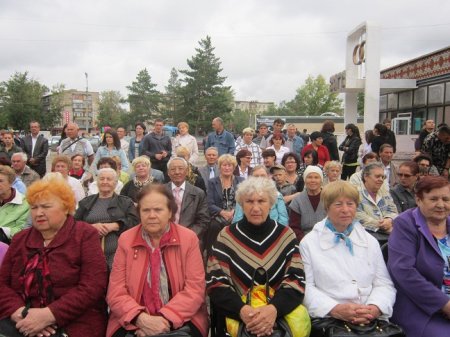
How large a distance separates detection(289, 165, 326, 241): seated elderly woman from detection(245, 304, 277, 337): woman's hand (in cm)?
173

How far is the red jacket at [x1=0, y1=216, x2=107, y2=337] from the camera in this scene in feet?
9.13

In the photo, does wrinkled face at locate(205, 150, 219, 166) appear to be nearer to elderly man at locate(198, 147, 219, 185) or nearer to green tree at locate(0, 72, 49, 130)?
elderly man at locate(198, 147, 219, 185)

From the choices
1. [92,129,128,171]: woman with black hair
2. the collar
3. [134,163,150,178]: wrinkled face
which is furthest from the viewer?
[92,129,128,171]: woman with black hair

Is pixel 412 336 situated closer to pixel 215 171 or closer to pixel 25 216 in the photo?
pixel 25 216

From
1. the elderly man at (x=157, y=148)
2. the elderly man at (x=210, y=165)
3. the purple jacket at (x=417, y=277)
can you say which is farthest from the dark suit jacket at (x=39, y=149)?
the purple jacket at (x=417, y=277)

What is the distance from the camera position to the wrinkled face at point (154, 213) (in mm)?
2945

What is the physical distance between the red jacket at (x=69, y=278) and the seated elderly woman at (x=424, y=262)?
7.37 feet

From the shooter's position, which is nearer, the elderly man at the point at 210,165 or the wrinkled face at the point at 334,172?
the wrinkled face at the point at 334,172

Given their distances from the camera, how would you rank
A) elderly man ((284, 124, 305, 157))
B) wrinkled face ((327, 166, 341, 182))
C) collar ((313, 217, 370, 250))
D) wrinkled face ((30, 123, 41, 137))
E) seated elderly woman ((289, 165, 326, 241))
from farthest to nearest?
1. elderly man ((284, 124, 305, 157))
2. wrinkled face ((30, 123, 41, 137))
3. wrinkled face ((327, 166, 341, 182))
4. seated elderly woman ((289, 165, 326, 241))
5. collar ((313, 217, 370, 250))

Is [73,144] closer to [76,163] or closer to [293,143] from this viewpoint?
[76,163]

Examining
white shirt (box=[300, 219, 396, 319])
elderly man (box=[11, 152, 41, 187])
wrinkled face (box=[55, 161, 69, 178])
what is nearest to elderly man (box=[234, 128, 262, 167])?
wrinkled face (box=[55, 161, 69, 178])

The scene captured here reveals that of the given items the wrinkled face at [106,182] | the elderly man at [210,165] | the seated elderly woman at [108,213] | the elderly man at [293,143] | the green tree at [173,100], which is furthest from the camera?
the green tree at [173,100]

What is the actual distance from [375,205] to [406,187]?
0.77 metres

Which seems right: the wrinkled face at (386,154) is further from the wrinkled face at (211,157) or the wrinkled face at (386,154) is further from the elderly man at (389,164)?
the wrinkled face at (211,157)
